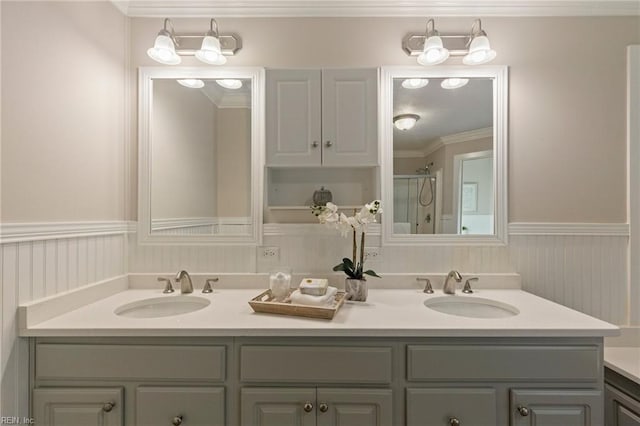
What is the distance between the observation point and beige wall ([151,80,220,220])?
1.66 metres

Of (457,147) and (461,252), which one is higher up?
(457,147)

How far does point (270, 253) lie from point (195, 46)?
1.26 metres

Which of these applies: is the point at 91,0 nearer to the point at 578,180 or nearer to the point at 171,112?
the point at 171,112

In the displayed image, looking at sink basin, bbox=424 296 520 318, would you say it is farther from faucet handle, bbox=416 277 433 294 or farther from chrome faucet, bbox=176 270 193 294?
chrome faucet, bbox=176 270 193 294

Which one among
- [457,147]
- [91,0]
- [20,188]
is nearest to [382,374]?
[457,147]

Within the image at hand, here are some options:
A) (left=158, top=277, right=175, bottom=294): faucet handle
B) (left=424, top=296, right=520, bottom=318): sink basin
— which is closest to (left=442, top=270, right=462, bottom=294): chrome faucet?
(left=424, top=296, right=520, bottom=318): sink basin

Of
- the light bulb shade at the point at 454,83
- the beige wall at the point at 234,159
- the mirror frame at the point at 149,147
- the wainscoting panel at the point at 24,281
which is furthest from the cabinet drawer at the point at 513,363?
the wainscoting panel at the point at 24,281

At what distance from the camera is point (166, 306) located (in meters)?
1.49

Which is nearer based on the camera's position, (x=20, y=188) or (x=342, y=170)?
(x=20, y=188)

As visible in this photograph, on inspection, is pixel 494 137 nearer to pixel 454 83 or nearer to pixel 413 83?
pixel 454 83

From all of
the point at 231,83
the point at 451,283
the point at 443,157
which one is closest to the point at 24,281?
the point at 231,83

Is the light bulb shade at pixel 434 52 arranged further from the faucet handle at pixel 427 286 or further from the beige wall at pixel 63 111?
the beige wall at pixel 63 111

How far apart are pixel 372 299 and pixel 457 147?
97cm

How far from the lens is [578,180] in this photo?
5.27 ft
